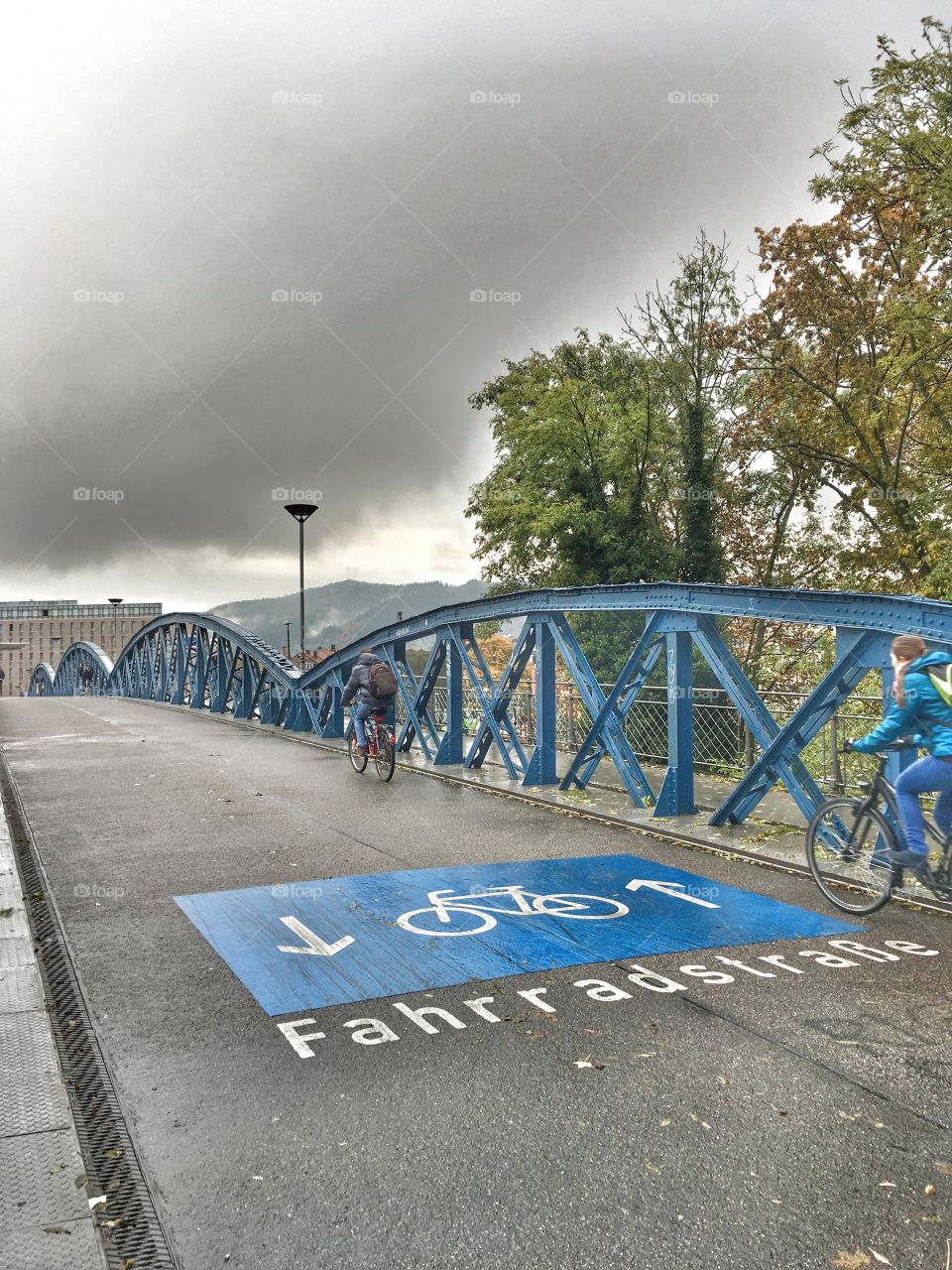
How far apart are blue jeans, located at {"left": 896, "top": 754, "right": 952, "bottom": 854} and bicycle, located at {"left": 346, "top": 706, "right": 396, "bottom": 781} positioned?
8343 millimetres

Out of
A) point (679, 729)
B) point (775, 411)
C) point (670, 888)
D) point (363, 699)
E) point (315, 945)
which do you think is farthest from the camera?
point (775, 411)

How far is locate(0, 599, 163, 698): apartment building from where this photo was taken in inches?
7392

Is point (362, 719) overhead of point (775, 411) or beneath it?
beneath

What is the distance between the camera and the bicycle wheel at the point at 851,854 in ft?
20.5

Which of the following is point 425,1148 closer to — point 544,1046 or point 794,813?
point 544,1046

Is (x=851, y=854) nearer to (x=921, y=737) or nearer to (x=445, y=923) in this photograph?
(x=921, y=737)

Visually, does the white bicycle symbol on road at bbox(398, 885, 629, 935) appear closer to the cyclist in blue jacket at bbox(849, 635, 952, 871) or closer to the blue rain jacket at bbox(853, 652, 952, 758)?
the cyclist in blue jacket at bbox(849, 635, 952, 871)

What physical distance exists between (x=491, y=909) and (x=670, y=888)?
138 centimetres

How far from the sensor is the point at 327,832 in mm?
9602

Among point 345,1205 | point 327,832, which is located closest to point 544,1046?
point 345,1205

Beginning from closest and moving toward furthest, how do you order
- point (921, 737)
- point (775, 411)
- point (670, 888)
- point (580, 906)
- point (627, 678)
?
point (921, 737) < point (580, 906) < point (670, 888) < point (627, 678) < point (775, 411)

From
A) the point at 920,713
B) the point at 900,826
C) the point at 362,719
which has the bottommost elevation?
the point at 900,826

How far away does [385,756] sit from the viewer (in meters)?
13.8

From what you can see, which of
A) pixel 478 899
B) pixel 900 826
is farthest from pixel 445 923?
pixel 900 826
